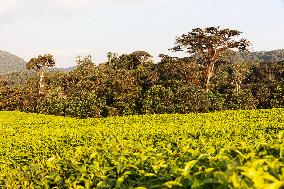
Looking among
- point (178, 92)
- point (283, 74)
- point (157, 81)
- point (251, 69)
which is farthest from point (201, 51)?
point (251, 69)

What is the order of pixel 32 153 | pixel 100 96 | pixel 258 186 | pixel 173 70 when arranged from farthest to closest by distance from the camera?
pixel 173 70, pixel 100 96, pixel 32 153, pixel 258 186

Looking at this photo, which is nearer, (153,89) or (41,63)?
(153,89)

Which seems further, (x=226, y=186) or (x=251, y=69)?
(x=251, y=69)

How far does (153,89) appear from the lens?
40000 mm

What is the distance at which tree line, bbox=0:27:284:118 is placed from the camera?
39.4m

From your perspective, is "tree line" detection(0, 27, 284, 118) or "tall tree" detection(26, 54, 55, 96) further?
"tall tree" detection(26, 54, 55, 96)

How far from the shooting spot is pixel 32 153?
386 inches

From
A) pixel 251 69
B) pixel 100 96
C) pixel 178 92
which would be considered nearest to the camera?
pixel 178 92

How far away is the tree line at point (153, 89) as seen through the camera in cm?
3941

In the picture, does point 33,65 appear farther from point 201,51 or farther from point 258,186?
point 258,186

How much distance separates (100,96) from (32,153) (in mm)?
34713

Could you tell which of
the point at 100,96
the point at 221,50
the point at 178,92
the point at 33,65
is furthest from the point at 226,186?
the point at 33,65

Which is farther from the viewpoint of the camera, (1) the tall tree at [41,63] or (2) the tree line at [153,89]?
(1) the tall tree at [41,63]

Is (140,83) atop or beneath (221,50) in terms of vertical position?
beneath
